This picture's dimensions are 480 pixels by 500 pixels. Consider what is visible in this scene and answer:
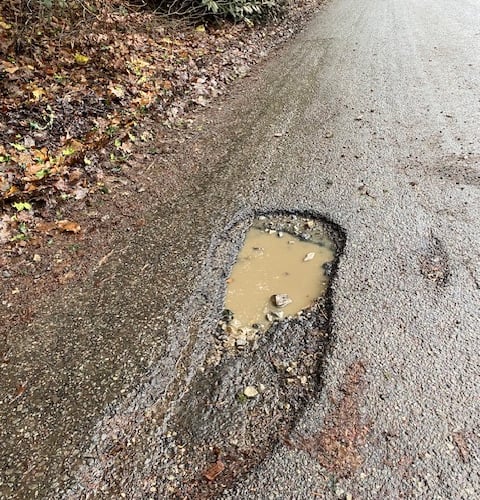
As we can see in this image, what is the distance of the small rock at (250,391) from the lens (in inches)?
88.6

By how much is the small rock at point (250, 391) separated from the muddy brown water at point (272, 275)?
454mm

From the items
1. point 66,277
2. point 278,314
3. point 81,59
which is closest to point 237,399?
point 278,314

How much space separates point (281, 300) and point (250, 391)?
694 millimetres

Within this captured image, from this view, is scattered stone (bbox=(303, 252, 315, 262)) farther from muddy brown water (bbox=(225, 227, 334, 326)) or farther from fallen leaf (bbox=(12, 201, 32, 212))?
fallen leaf (bbox=(12, 201, 32, 212))

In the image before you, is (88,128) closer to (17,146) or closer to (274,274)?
(17,146)

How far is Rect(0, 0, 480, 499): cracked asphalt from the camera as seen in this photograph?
6.41 feet

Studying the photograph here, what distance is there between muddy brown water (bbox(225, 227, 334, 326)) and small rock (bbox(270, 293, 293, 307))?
18mm

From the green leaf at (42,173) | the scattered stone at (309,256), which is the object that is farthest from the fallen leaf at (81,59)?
the scattered stone at (309,256)

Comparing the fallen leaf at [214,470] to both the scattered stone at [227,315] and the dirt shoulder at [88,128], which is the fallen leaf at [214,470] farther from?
the dirt shoulder at [88,128]

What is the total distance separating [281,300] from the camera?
2.81 metres

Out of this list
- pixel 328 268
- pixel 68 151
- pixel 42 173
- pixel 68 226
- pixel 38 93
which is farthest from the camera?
pixel 38 93

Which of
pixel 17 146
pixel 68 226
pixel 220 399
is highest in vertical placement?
pixel 220 399

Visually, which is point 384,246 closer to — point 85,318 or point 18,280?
point 85,318

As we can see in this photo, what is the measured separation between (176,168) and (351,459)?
3103 mm
